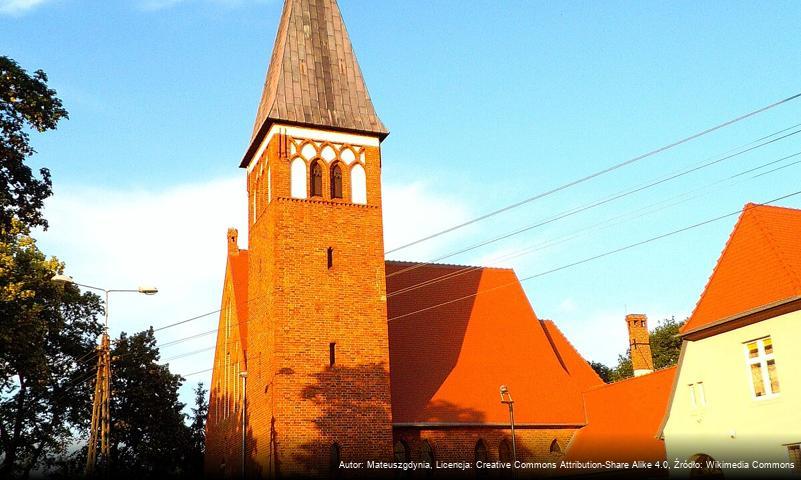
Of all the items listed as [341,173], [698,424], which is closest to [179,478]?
[341,173]

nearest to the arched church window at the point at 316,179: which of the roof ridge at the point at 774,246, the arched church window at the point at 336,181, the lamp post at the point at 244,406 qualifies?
the arched church window at the point at 336,181

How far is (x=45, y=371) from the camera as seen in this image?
28.8 m

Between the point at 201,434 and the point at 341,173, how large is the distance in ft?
63.2

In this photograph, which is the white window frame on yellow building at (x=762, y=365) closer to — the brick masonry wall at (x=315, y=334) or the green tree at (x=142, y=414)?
the brick masonry wall at (x=315, y=334)

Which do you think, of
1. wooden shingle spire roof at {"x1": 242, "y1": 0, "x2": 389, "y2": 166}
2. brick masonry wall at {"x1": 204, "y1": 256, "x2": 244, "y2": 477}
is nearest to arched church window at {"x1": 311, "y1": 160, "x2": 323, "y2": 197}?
wooden shingle spire roof at {"x1": 242, "y1": 0, "x2": 389, "y2": 166}

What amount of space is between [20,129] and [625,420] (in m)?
18.2

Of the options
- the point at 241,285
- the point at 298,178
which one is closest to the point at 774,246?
the point at 298,178

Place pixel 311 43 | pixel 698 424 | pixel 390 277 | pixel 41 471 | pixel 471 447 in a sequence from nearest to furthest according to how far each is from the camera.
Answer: pixel 698 424, pixel 471 447, pixel 311 43, pixel 390 277, pixel 41 471

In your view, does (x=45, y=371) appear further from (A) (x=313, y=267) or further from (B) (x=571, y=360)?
(B) (x=571, y=360)

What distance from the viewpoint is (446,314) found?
29.2 meters

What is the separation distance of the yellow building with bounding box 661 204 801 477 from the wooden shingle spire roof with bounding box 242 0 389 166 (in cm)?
1104

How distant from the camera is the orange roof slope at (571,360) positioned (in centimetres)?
2975

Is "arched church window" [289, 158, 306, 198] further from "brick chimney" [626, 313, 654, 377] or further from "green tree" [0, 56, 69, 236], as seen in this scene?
"brick chimney" [626, 313, 654, 377]

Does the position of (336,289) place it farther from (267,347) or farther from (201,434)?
(201,434)
